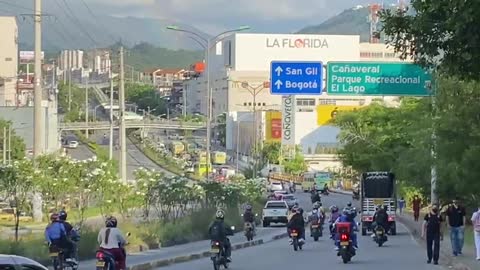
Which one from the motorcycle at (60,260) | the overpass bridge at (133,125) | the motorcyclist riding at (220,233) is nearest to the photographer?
the motorcycle at (60,260)

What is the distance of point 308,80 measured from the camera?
39656mm

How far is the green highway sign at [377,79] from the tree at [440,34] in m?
21.2

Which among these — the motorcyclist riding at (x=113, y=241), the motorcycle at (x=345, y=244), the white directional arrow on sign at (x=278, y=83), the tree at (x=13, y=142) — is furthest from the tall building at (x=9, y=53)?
the motorcyclist riding at (x=113, y=241)

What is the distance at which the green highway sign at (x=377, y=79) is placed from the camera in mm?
38406

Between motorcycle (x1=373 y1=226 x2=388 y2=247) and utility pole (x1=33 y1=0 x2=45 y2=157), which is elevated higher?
utility pole (x1=33 y1=0 x2=45 y2=157)

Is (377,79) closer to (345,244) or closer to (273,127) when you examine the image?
(345,244)

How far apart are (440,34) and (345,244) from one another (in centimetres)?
1489

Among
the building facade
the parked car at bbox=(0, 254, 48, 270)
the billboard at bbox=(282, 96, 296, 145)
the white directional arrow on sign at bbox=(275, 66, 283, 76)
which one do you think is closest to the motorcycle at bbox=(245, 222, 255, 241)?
the white directional arrow on sign at bbox=(275, 66, 283, 76)

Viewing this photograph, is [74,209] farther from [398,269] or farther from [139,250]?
[398,269]

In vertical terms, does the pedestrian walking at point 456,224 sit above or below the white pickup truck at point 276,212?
above

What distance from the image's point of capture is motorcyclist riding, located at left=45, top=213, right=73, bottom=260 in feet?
74.1

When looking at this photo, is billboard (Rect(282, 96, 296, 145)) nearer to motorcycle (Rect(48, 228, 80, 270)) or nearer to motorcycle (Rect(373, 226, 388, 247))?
motorcycle (Rect(373, 226, 388, 247))

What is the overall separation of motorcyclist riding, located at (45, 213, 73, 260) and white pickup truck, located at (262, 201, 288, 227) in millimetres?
39530

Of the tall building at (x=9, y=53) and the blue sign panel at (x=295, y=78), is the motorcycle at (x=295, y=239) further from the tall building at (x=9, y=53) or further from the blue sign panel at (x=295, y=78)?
the tall building at (x=9, y=53)
